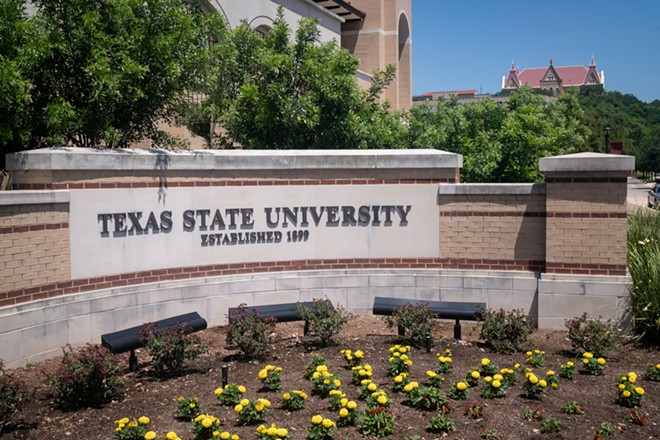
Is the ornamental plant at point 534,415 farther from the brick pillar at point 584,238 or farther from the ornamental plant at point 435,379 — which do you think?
the brick pillar at point 584,238

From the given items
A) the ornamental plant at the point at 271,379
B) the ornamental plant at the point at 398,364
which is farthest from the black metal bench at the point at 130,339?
the ornamental plant at the point at 398,364

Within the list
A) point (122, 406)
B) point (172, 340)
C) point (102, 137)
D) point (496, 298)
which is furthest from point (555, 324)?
point (102, 137)

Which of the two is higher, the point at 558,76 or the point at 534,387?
the point at 558,76

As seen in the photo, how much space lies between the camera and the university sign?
8883 mm

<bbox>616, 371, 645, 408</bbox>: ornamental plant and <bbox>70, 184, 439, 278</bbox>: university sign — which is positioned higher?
<bbox>70, 184, 439, 278</bbox>: university sign

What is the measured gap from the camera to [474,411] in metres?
6.05

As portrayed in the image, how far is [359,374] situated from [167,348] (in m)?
2.11

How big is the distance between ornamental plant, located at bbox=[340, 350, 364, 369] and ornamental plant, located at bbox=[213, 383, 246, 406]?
58.1 inches

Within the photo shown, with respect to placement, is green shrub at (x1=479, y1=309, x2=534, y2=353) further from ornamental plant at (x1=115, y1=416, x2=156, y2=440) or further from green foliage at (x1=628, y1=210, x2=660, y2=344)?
ornamental plant at (x1=115, y1=416, x2=156, y2=440)

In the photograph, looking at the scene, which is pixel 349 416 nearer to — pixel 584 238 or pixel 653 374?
pixel 653 374

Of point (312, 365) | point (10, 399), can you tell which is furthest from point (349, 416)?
point (10, 399)

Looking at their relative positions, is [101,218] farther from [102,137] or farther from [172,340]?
[172,340]

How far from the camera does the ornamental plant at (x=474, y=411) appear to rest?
6035 mm

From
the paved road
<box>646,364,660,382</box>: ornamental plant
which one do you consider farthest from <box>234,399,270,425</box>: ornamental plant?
the paved road
